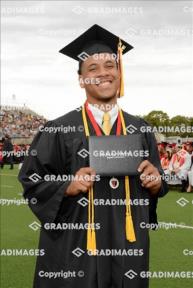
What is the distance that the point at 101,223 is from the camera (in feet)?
10.3

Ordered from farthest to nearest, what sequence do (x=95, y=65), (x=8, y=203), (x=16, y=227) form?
(x=8, y=203) < (x=16, y=227) < (x=95, y=65)

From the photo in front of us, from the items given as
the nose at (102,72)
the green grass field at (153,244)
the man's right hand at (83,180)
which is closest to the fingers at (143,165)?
the man's right hand at (83,180)

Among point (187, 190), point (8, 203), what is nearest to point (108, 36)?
point (8, 203)

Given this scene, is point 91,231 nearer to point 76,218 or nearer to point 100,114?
point 76,218

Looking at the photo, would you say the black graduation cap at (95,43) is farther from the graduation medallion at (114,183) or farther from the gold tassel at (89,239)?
the gold tassel at (89,239)

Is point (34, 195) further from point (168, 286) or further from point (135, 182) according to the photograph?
point (168, 286)

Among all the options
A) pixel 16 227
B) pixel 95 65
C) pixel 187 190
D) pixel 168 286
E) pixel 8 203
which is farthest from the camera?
pixel 187 190

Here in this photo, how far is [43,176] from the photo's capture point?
3.18 m

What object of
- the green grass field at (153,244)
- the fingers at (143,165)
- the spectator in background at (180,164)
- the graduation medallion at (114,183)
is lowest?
the green grass field at (153,244)

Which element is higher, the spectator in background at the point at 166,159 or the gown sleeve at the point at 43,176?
the gown sleeve at the point at 43,176

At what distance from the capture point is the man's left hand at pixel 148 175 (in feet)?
10.0

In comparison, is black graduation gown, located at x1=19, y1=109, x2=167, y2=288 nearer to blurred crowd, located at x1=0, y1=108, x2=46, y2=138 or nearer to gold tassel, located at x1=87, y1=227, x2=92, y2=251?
gold tassel, located at x1=87, y1=227, x2=92, y2=251

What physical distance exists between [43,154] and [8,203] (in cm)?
812

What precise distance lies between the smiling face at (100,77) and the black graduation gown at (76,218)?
0.22 m
